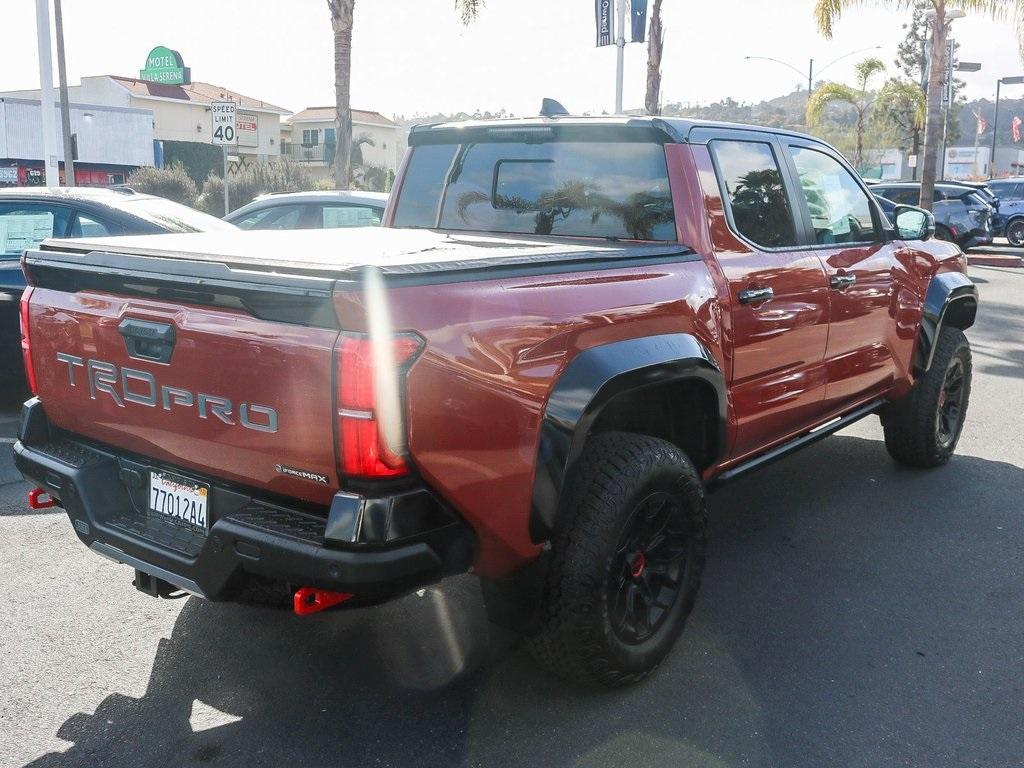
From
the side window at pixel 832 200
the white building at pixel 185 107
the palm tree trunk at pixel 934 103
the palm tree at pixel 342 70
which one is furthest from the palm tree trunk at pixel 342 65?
the white building at pixel 185 107

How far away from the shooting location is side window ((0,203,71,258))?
687 cm

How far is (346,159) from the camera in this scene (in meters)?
17.0

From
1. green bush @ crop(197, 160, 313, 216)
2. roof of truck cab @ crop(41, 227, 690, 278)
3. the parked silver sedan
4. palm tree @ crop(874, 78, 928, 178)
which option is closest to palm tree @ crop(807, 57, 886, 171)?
palm tree @ crop(874, 78, 928, 178)

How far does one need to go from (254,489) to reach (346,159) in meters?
15.0

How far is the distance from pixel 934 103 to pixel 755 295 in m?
20.0

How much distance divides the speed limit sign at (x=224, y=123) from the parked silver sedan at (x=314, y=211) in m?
6.47

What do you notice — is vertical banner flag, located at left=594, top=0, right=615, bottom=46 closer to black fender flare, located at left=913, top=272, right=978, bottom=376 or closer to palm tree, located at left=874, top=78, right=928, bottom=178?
black fender flare, located at left=913, top=272, right=978, bottom=376

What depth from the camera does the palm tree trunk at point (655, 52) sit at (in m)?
19.9

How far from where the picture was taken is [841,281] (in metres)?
4.52

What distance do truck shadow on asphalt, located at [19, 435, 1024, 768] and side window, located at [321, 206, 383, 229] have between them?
17.1 feet

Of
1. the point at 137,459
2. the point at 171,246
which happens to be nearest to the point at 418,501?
the point at 137,459

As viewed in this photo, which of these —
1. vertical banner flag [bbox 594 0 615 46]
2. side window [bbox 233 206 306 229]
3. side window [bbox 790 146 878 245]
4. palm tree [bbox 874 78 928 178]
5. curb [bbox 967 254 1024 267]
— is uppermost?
palm tree [bbox 874 78 928 178]

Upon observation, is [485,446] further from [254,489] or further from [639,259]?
[639,259]

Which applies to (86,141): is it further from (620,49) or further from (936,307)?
(936,307)
